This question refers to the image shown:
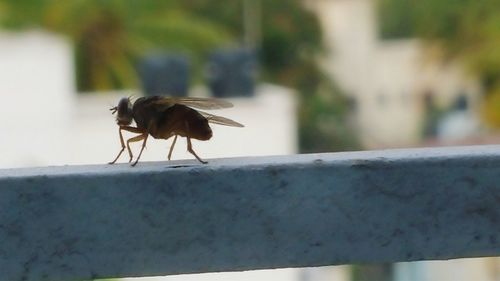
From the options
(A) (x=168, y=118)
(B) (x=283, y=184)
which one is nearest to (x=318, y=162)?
(B) (x=283, y=184)

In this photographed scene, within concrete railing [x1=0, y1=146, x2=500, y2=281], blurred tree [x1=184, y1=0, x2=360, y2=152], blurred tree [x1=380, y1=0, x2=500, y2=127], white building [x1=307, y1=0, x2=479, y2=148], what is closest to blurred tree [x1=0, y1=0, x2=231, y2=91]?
blurred tree [x1=184, y1=0, x2=360, y2=152]

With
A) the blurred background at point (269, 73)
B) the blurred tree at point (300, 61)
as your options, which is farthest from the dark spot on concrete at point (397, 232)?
the blurred tree at point (300, 61)

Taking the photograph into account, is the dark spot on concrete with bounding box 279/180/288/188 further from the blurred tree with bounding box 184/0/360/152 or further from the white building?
the white building

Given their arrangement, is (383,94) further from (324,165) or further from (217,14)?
(324,165)

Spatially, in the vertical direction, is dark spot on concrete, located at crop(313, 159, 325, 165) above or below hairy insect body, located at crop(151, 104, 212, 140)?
above

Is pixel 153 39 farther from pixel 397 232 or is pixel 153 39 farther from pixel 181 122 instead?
pixel 397 232

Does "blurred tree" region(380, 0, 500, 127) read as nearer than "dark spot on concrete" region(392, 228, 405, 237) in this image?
No

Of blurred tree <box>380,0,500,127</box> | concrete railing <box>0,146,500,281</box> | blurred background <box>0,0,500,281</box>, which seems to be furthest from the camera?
blurred tree <box>380,0,500,127</box>

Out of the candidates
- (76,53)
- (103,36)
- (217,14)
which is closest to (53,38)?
(76,53)
